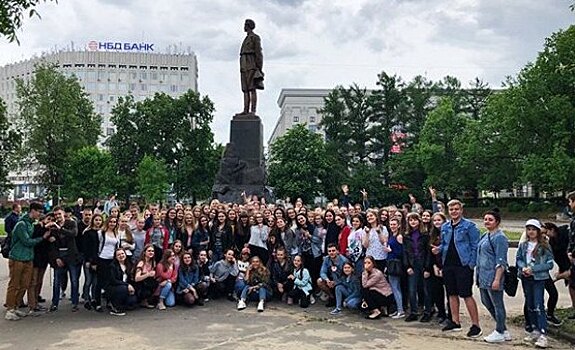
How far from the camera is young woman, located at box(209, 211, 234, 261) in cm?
1030

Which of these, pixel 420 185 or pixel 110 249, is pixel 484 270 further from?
pixel 420 185

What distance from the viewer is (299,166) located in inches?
1785

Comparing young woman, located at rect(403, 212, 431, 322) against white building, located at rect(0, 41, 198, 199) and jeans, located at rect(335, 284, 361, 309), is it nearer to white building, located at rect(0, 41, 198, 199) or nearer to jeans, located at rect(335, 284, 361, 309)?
jeans, located at rect(335, 284, 361, 309)

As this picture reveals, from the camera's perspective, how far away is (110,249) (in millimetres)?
9227

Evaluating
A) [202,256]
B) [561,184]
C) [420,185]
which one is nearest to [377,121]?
[420,185]

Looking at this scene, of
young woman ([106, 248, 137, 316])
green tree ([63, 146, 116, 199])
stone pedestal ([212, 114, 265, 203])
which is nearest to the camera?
young woman ([106, 248, 137, 316])

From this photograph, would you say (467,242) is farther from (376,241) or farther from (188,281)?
(188,281)

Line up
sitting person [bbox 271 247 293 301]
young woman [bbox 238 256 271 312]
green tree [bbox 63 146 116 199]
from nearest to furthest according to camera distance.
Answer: young woman [bbox 238 256 271 312] → sitting person [bbox 271 247 293 301] → green tree [bbox 63 146 116 199]

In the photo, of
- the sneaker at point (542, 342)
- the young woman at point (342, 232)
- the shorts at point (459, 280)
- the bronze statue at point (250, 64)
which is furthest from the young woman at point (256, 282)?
the bronze statue at point (250, 64)

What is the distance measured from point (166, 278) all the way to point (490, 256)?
4.98 meters

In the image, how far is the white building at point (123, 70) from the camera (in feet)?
341

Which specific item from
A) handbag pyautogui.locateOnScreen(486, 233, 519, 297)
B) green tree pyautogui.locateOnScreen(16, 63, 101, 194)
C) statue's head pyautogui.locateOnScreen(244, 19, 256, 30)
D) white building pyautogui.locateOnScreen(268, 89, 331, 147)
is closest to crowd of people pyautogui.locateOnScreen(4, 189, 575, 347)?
handbag pyautogui.locateOnScreen(486, 233, 519, 297)

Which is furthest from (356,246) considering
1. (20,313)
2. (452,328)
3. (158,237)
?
(20,313)

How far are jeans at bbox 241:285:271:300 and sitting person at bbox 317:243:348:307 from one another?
88cm
